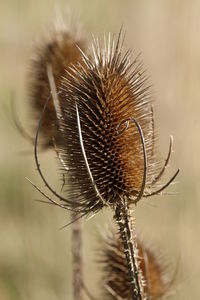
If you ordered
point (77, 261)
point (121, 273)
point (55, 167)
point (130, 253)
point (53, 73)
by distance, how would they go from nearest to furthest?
point (130, 253) → point (121, 273) → point (53, 73) → point (77, 261) → point (55, 167)

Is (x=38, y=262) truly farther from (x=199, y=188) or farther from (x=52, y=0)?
(x=52, y=0)

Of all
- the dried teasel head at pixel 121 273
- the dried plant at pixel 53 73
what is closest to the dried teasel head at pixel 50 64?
the dried plant at pixel 53 73

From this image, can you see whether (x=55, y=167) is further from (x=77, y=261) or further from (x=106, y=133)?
(x=106, y=133)

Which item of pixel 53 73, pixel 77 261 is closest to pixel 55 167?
pixel 77 261

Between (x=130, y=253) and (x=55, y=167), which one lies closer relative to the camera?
(x=130, y=253)

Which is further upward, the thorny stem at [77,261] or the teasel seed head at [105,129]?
the teasel seed head at [105,129]

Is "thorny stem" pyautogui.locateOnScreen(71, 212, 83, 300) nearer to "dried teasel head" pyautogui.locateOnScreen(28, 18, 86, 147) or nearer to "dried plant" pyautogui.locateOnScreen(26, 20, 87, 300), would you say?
"dried plant" pyautogui.locateOnScreen(26, 20, 87, 300)

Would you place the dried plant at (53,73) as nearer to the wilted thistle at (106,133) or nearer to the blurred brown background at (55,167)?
the blurred brown background at (55,167)
